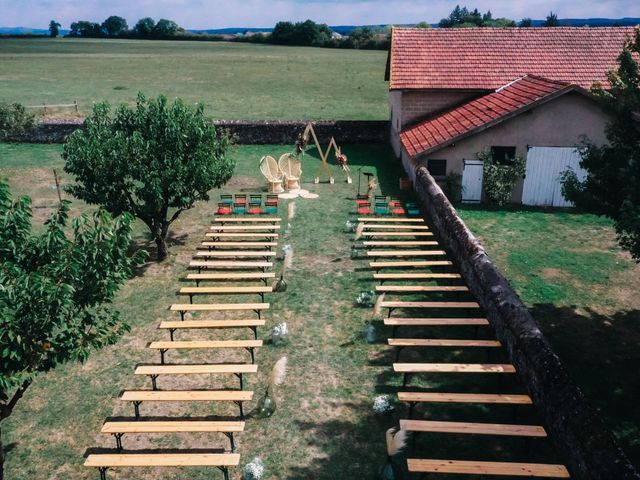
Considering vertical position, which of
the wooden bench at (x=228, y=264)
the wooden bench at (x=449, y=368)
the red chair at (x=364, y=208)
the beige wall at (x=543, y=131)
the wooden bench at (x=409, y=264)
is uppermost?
the beige wall at (x=543, y=131)

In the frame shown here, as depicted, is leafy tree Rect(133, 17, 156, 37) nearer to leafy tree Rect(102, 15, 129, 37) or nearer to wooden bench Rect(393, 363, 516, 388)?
leafy tree Rect(102, 15, 129, 37)

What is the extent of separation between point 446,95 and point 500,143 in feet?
19.1

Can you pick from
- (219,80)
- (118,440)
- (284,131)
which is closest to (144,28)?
(219,80)

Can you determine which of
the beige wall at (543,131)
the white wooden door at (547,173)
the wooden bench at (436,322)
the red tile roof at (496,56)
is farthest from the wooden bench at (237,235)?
the red tile roof at (496,56)

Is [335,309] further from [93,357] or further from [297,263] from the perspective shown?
[93,357]

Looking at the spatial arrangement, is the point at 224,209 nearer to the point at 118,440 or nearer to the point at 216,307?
the point at 216,307

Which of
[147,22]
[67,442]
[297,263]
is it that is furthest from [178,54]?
[67,442]

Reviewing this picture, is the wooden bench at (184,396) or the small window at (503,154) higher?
the small window at (503,154)

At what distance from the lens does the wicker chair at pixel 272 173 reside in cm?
2505

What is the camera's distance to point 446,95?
26.9m

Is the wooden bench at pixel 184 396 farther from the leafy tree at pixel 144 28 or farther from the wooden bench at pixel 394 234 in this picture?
the leafy tree at pixel 144 28

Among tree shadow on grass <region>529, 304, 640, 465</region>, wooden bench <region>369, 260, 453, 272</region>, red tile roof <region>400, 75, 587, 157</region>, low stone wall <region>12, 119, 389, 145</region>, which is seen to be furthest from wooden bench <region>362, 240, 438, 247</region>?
low stone wall <region>12, 119, 389, 145</region>

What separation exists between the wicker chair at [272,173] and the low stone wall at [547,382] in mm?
11080

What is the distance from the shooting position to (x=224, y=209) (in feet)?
71.4
